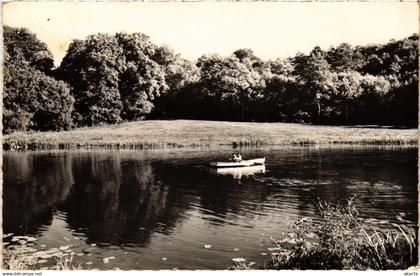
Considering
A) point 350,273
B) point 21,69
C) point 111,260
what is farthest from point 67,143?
point 350,273

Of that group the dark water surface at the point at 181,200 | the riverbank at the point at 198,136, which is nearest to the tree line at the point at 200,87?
the riverbank at the point at 198,136

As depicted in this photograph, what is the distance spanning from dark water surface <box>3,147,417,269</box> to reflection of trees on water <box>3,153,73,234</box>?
61mm

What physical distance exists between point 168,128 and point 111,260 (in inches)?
1914

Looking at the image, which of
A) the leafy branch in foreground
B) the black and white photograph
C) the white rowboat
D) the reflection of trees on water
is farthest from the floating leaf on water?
the white rowboat

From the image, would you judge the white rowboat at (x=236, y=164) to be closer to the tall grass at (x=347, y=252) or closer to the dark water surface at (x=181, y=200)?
the dark water surface at (x=181, y=200)

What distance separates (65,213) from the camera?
23203mm

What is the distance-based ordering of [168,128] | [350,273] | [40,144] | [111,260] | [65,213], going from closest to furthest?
[350,273] < [111,260] < [65,213] < [40,144] < [168,128]

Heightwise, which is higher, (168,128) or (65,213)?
(168,128)

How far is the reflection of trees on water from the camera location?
2173 cm

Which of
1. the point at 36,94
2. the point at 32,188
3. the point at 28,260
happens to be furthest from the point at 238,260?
the point at 36,94

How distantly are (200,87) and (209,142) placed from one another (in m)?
22.5

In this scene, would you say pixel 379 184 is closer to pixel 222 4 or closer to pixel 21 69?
pixel 222 4

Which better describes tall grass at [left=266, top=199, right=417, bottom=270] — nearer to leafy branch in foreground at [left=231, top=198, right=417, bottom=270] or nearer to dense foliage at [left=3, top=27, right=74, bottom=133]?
leafy branch in foreground at [left=231, top=198, right=417, bottom=270]

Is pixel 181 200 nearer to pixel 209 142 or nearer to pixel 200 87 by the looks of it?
pixel 209 142
